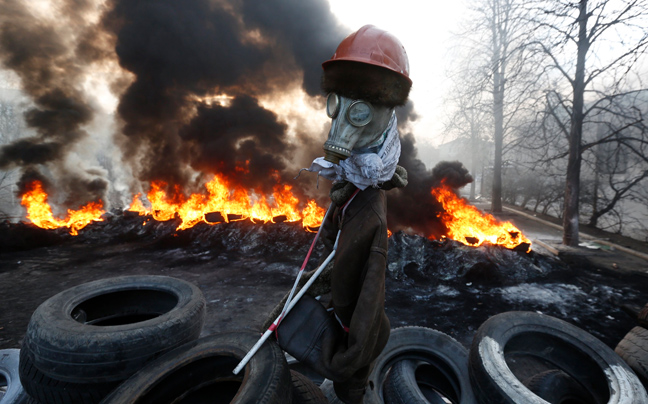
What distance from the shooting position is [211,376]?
6.32ft

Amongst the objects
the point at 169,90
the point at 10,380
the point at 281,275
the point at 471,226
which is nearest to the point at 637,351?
the point at 471,226

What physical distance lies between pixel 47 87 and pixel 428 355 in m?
18.2

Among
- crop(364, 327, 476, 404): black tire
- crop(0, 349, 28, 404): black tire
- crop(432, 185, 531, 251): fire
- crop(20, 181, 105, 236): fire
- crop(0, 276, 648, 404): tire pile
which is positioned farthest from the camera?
crop(20, 181, 105, 236): fire

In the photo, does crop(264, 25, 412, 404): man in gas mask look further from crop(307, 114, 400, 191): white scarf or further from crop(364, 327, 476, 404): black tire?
crop(364, 327, 476, 404): black tire

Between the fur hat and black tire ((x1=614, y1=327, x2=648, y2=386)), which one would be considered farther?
black tire ((x1=614, y1=327, x2=648, y2=386))

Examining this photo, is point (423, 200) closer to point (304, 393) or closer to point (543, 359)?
point (543, 359)

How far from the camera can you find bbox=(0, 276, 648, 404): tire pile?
1.81m

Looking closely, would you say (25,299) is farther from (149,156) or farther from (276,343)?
(149,156)

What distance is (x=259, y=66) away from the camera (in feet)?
44.3

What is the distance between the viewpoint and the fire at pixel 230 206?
10.9 meters

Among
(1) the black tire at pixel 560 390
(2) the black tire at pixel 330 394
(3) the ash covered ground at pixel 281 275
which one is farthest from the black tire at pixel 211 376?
(3) the ash covered ground at pixel 281 275

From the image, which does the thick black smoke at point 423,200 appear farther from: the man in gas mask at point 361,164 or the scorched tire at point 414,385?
the man in gas mask at point 361,164

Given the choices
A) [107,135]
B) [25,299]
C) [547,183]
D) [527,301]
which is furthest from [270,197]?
[547,183]

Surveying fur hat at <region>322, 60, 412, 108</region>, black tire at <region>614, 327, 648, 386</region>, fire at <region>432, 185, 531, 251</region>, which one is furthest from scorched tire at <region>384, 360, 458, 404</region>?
fire at <region>432, 185, 531, 251</region>
